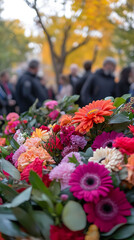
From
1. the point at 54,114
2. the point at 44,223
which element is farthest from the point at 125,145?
the point at 54,114

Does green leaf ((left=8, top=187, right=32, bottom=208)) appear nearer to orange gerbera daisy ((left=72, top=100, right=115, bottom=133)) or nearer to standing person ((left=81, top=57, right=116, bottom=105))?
orange gerbera daisy ((left=72, top=100, right=115, bottom=133))

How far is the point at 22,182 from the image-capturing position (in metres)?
1.06

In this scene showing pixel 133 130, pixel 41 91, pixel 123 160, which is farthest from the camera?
pixel 41 91

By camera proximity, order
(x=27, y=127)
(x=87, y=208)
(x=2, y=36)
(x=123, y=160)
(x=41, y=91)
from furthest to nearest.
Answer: (x=2, y=36)
(x=41, y=91)
(x=27, y=127)
(x=123, y=160)
(x=87, y=208)

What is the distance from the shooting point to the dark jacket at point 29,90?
396 cm

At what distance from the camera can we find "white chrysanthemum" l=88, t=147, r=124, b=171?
998 mm

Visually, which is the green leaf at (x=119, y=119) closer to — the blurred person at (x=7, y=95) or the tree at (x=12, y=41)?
the blurred person at (x=7, y=95)

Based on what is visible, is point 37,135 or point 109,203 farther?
point 37,135

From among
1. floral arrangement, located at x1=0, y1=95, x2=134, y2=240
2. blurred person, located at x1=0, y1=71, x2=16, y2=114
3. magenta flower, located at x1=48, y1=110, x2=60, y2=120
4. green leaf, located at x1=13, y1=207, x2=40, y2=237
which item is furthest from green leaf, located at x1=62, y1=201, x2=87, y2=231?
blurred person, located at x1=0, y1=71, x2=16, y2=114

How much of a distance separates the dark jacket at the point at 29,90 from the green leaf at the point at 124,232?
3.12 metres

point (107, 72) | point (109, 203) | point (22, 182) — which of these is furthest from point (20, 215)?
point (107, 72)

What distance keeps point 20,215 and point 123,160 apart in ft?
1.39

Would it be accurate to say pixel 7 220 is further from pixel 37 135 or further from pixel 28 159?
pixel 37 135

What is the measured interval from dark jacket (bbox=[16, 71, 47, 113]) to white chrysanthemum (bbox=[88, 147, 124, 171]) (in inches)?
114
